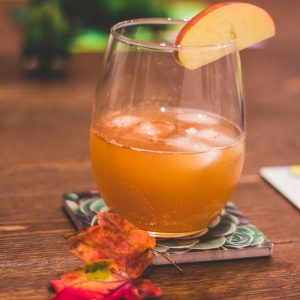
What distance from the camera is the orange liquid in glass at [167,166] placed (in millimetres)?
765

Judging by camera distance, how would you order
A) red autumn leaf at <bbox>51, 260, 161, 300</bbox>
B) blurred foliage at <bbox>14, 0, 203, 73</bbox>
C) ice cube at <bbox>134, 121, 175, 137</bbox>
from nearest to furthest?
red autumn leaf at <bbox>51, 260, 161, 300</bbox>
ice cube at <bbox>134, 121, 175, 137</bbox>
blurred foliage at <bbox>14, 0, 203, 73</bbox>

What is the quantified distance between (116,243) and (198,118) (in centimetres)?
19

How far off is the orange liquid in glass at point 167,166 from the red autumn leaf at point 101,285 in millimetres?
112

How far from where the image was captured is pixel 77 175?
3.41 ft

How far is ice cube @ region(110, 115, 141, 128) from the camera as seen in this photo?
0.82 metres

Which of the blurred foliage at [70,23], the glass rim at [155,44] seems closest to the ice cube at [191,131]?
the glass rim at [155,44]

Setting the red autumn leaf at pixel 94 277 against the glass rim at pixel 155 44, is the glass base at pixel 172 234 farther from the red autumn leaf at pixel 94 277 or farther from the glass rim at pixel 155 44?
the glass rim at pixel 155 44

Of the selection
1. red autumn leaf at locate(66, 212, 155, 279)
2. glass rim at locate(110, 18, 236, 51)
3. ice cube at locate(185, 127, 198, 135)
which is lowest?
red autumn leaf at locate(66, 212, 155, 279)

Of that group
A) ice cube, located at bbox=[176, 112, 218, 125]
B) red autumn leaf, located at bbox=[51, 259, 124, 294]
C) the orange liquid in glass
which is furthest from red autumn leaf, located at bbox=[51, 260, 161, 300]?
ice cube, located at bbox=[176, 112, 218, 125]

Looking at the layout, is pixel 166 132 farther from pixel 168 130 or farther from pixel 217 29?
Answer: pixel 217 29

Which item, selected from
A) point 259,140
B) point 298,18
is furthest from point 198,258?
point 298,18

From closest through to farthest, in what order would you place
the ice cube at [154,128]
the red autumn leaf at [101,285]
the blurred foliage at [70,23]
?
the red autumn leaf at [101,285], the ice cube at [154,128], the blurred foliage at [70,23]

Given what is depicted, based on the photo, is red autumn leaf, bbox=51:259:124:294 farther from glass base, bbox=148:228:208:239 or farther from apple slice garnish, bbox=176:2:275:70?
apple slice garnish, bbox=176:2:275:70

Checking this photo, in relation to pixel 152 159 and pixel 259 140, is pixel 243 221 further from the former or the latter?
pixel 259 140
